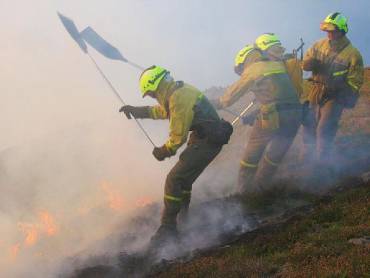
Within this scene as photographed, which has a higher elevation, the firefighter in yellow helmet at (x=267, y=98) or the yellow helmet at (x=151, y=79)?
the yellow helmet at (x=151, y=79)

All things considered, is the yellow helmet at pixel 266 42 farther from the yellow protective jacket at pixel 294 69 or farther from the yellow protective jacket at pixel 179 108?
the yellow protective jacket at pixel 179 108

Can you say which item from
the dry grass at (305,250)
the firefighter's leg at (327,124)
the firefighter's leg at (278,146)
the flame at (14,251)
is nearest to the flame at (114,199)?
the flame at (14,251)

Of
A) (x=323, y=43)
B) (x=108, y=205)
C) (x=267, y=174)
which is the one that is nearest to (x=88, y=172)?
(x=108, y=205)

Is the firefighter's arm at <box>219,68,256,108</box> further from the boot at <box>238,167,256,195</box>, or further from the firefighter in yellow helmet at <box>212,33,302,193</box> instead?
the boot at <box>238,167,256,195</box>

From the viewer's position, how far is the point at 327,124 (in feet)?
36.6

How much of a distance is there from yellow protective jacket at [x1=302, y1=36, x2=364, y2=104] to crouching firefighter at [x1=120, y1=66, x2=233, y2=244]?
2.93 metres

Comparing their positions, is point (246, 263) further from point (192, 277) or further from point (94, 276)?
point (94, 276)

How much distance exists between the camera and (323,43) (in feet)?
35.6

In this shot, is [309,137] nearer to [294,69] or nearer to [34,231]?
[294,69]

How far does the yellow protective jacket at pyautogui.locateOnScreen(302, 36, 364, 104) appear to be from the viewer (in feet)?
34.7

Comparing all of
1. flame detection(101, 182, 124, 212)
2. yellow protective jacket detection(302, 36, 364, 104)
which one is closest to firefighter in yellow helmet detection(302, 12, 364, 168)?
yellow protective jacket detection(302, 36, 364, 104)

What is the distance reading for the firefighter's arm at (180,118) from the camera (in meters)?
8.47

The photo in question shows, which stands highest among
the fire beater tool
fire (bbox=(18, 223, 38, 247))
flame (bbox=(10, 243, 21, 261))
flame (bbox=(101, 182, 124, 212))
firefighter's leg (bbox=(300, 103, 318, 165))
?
the fire beater tool

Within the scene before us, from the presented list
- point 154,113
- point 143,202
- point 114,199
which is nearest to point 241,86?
point 154,113
